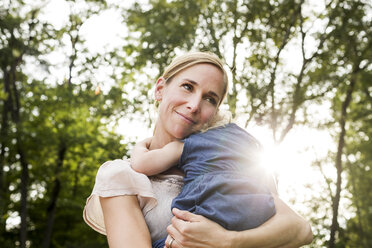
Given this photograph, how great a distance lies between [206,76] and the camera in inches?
88.4

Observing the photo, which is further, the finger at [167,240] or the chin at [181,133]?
the chin at [181,133]

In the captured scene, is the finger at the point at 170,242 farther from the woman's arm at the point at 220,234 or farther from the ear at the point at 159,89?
the ear at the point at 159,89

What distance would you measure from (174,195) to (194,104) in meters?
0.54

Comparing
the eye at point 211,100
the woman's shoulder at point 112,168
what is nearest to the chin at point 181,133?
the eye at point 211,100

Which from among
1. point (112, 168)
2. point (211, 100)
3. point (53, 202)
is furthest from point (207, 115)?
point (53, 202)

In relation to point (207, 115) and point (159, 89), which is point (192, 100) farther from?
point (159, 89)

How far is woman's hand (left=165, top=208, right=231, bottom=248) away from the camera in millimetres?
1808

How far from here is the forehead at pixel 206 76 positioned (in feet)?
7.32

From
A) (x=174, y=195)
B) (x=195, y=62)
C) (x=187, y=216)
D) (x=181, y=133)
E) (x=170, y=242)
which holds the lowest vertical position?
(x=170, y=242)

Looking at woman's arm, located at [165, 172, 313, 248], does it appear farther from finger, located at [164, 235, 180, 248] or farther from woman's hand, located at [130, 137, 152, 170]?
woman's hand, located at [130, 137, 152, 170]

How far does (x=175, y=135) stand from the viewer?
2.29 m

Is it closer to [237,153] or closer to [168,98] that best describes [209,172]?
[237,153]

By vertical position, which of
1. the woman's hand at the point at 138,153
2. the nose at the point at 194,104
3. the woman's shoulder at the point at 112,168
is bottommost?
the woman's shoulder at the point at 112,168

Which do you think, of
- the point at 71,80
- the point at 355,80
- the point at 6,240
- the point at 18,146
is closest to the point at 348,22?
the point at 355,80
